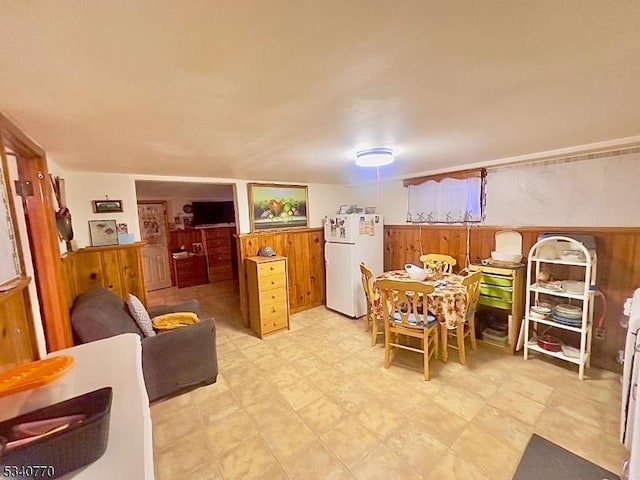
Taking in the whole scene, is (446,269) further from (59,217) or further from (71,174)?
(71,174)

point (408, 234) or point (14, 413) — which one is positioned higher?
point (408, 234)

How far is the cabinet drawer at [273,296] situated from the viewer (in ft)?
11.2

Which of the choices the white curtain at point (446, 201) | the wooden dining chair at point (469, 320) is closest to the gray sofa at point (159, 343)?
the wooden dining chair at point (469, 320)

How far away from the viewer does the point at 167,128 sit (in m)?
1.55

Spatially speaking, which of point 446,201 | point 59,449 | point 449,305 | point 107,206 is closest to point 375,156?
point 449,305

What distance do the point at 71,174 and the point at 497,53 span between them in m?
3.65

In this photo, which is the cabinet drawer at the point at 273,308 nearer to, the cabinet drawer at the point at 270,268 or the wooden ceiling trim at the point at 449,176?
the cabinet drawer at the point at 270,268

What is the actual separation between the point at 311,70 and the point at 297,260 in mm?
3398

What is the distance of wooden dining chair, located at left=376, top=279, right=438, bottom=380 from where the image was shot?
8.02 feet

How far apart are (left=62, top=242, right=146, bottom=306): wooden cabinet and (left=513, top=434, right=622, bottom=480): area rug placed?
3.64 meters

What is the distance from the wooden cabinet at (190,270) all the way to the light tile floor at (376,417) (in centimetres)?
348

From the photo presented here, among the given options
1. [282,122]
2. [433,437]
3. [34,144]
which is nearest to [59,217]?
[34,144]

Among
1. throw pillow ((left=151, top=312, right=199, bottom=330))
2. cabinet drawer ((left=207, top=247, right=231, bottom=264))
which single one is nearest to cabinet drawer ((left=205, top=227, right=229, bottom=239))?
cabinet drawer ((left=207, top=247, right=231, bottom=264))

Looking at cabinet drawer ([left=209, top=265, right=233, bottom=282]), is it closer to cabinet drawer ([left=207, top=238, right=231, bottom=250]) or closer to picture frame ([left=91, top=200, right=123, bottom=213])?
cabinet drawer ([left=207, top=238, right=231, bottom=250])
